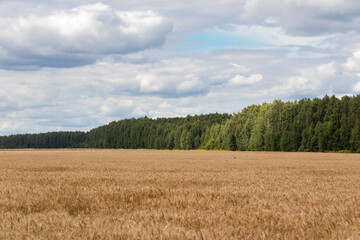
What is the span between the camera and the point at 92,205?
974 cm

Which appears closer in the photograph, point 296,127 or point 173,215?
point 173,215

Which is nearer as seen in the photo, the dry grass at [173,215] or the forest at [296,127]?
the dry grass at [173,215]

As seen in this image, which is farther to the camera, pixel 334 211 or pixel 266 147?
pixel 266 147

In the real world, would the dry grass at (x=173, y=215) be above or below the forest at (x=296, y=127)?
below

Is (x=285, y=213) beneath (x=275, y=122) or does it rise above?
beneath

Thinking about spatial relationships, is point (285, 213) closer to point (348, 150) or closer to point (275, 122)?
point (348, 150)

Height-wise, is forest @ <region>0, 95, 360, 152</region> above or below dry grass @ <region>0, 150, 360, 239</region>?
above

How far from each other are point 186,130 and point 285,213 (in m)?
162

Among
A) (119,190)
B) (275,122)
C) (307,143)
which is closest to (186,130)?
(275,122)

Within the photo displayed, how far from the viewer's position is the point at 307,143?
3770 inches

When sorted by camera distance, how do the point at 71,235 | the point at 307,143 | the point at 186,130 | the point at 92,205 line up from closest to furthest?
the point at 71,235 < the point at 92,205 < the point at 307,143 < the point at 186,130

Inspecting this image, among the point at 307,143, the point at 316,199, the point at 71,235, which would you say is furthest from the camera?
the point at 307,143

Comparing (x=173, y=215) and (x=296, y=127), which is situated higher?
(x=296, y=127)

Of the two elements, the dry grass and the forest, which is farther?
the forest
